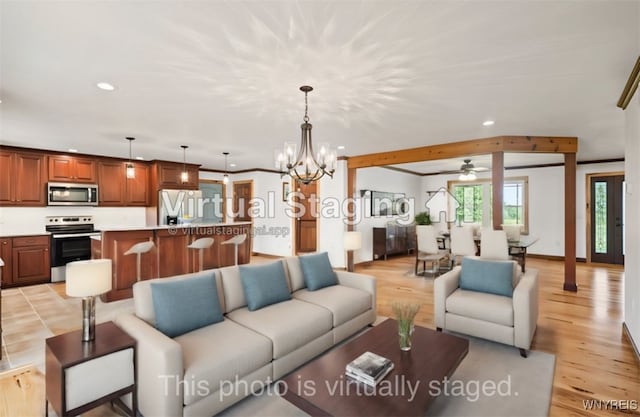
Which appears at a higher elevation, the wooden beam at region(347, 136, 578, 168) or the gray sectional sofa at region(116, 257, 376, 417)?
the wooden beam at region(347, 136, 578, 168)

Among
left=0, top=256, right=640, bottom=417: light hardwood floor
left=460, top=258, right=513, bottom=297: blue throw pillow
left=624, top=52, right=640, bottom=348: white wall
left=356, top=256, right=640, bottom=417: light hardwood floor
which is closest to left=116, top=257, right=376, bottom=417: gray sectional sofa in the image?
left=0, top=256, right=640, bottom=417: light hardwood floor

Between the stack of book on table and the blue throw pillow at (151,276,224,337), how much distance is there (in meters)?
1.21

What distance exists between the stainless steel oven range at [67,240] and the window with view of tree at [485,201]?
8.72m

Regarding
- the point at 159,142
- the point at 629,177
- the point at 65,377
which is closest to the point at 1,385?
the point at 65,377

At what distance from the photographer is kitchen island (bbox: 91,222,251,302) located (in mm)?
4488

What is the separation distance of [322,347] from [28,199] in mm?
6102

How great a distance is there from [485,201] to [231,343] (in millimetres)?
8176

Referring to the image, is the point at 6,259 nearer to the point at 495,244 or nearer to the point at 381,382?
the point at 381,382

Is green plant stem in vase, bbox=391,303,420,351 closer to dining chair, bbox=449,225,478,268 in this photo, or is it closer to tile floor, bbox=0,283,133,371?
tile floor, bbox=0,283,133,371

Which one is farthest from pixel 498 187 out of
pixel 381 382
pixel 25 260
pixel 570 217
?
pixel 25 260

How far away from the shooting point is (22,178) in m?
5.53

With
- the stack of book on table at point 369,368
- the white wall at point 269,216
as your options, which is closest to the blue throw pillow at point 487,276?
the stack of book on table at point 369,368

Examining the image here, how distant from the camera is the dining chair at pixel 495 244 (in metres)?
4.47

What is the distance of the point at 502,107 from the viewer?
3.41 metres
